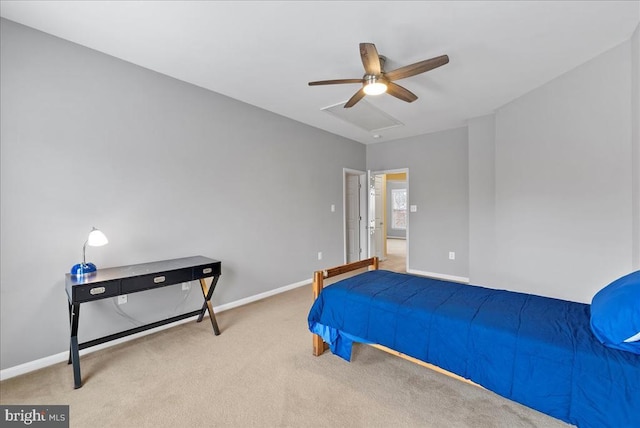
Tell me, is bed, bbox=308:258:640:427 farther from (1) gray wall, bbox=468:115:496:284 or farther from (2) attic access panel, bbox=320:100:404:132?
(2) attic access panel, bbox=320:100:404:132

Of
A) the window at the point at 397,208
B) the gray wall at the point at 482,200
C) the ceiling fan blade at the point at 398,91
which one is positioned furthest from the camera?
the window at the point at 397,208

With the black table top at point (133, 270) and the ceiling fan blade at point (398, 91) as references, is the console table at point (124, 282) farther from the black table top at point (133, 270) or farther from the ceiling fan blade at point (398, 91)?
the ceiling fan blade at point (398, 91)

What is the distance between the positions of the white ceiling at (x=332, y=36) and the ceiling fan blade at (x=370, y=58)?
239 millimetres

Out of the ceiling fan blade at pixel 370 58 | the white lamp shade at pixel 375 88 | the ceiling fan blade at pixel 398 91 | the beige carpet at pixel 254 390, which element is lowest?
the beige carpet at pixel 254 390

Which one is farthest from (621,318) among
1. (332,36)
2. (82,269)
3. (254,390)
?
(82,269)

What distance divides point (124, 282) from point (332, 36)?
258 cm

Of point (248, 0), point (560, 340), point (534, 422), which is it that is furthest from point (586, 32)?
point (534, 422)

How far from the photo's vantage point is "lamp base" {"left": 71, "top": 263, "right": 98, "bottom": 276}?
2.25 m

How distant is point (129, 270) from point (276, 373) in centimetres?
155

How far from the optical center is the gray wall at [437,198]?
476 centimetres

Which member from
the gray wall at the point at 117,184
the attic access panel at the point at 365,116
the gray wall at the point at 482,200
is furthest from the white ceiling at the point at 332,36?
the gray wall at the point at 482,200

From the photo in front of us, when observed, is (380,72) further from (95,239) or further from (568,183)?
(95,239)

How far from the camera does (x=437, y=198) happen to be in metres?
5.03

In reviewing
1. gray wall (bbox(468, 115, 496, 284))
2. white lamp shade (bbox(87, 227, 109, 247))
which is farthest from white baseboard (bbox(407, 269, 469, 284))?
white lamp shade (bbox(87, 227, 109, 247))
